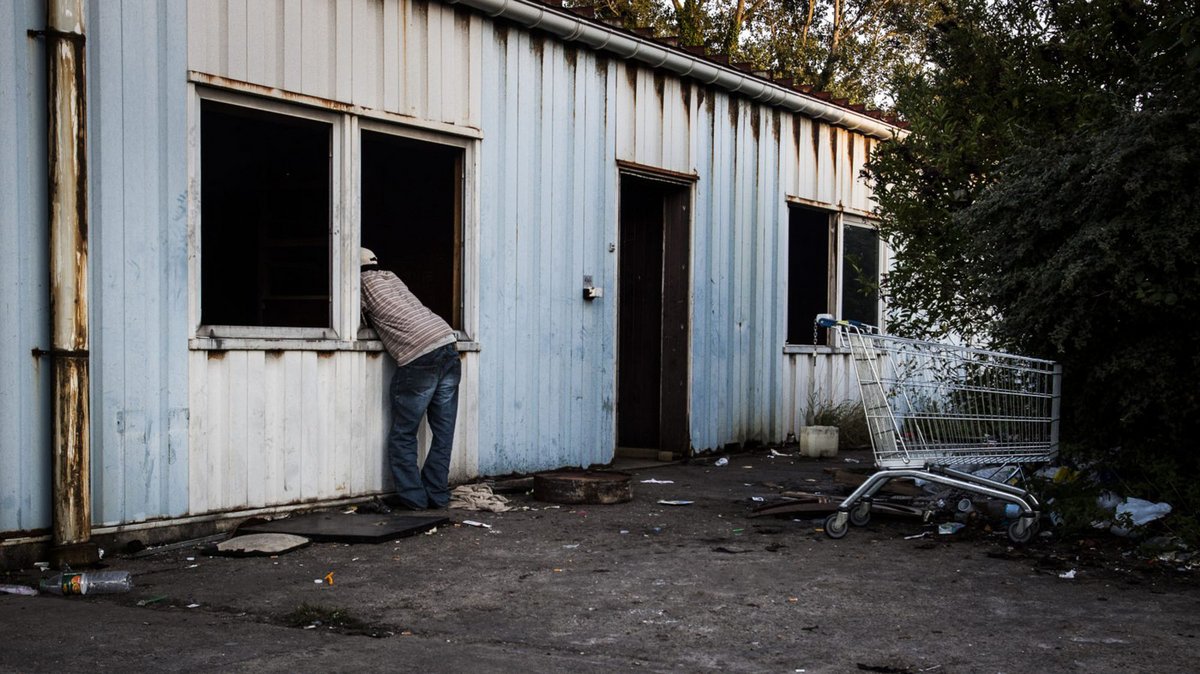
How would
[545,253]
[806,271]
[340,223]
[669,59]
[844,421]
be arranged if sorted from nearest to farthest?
[340,223]
[545,253]
[669,59]
[844,421]
[806,271]

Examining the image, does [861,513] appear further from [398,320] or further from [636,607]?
[398,320]

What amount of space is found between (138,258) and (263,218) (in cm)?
233

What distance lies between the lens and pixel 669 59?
33.3 feet

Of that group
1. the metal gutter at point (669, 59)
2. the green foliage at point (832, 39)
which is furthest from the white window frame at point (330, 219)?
the green foliage at point (832, 39)

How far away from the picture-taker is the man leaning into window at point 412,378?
7621 millimetres

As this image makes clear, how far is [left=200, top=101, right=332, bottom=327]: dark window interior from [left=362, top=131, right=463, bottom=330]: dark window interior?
0.46 m

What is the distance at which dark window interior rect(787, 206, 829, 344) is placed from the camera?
12.4m

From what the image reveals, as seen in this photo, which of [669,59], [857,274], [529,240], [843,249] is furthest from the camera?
[843,249]

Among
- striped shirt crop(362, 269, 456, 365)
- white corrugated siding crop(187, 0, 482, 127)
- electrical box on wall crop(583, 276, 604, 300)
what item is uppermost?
white corrugated siding crop(187, 0, 482, 127)

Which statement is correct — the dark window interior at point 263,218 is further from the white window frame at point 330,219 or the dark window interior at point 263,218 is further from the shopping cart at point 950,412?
the shopping cart at point 950,412

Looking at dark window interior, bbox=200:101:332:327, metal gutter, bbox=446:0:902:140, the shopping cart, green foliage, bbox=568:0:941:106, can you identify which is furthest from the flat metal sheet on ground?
green foliage, bbox=568:0:941:106

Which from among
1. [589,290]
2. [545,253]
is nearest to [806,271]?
[589,290]

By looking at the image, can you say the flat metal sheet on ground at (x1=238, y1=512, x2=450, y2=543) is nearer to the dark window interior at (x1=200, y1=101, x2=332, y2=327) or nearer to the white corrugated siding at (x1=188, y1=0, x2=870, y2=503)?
the white corrugated siding at (x1=188, y1=0, x2=870, y2=503)

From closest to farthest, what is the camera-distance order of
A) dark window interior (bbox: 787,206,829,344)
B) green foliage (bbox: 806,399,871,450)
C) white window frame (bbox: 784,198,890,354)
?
green foliage (bbox: 806,399,871,450)
dark window interior (bbox: 787,206,829,344)
white window frame (bbox: 784,198,890,354)
